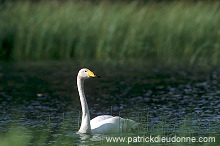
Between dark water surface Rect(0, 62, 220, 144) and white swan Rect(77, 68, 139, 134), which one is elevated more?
dark water surface Rect(0, 62, 220, 144)

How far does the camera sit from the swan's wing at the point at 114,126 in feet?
35.4

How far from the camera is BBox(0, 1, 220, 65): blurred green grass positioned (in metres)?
22.7

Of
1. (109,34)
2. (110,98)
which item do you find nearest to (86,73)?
(110,98)

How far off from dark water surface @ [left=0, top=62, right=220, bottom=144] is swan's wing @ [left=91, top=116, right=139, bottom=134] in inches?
10.6

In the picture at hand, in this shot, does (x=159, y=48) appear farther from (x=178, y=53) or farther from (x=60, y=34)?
(x=60, y=34)

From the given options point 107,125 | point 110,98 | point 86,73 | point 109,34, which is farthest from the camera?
point 109,34

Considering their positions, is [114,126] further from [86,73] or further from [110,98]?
[110,98]

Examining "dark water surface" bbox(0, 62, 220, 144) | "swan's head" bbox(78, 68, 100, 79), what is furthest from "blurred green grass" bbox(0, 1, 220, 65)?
"swan's head" bbox(78, 68, 100, 79)

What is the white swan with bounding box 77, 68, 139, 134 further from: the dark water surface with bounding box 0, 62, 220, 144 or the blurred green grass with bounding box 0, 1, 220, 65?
the blurred green grass with bounding box 0, 1, 220, 65

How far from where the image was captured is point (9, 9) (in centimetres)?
2383

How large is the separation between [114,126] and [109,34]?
12283 mm

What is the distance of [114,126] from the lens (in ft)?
35.4

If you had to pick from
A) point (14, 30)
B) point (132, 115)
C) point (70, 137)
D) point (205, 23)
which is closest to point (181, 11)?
point (205, 23)

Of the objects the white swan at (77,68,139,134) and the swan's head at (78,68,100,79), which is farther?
the swan's head at (78,68,100,79)
